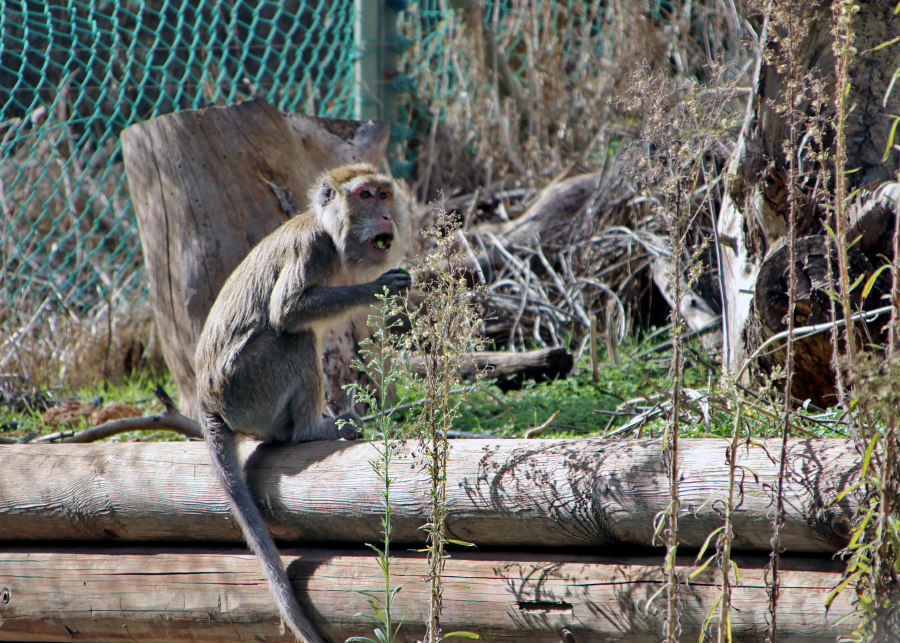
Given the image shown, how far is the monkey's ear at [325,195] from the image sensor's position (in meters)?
4.32

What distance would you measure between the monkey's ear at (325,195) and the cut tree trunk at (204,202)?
2.90ft

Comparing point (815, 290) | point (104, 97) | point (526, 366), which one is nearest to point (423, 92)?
point (104, 97)

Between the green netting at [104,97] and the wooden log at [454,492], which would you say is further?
the green netting at [104,97]

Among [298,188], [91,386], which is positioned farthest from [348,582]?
[91,386]

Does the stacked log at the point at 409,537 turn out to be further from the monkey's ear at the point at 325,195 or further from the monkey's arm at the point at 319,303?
the monkey's ear at the point at 325,195

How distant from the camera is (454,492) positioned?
122 inches

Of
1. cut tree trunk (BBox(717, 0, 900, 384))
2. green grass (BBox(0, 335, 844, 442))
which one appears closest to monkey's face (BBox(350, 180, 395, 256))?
green grass (BBox(0, 335, 844, 442))

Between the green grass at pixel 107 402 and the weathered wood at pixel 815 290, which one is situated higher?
the weathered wood at pixel 815 290

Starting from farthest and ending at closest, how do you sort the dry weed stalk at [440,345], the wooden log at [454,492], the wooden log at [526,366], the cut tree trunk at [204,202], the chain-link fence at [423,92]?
the chain-link fence at [423,92] → the wooden log at [526,366] → the cut tree trunk at [204,202] → the wooden log at [454,492] → the dry weed stalk at [440,345]

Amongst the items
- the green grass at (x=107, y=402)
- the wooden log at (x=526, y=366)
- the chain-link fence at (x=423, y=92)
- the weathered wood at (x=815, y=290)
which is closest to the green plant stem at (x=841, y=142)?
the weathered wood at (x=815, y=290)

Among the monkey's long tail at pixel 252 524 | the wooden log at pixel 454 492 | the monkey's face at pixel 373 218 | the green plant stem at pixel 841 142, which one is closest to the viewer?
the green plant stem at pixel 841 142

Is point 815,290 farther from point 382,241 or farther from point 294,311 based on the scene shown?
point 294,311

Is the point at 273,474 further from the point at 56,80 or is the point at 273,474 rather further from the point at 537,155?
the point at 56,80

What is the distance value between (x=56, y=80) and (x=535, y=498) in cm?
881
